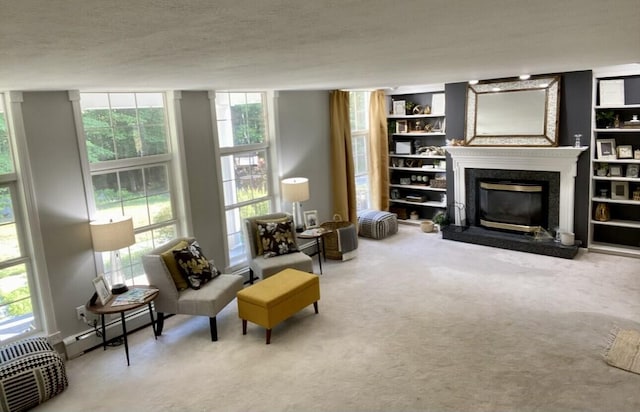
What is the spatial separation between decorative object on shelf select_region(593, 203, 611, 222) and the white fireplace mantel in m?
0.29

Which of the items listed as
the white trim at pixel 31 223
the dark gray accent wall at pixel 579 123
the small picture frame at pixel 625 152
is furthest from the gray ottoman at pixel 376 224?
the white trim at pixel 31 223

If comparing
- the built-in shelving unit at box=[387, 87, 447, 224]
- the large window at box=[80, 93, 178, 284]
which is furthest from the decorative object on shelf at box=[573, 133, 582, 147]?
the large window at box=[80, 93, 178, 284]

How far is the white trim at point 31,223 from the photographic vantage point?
3.77 metres

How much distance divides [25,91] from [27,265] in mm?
1453

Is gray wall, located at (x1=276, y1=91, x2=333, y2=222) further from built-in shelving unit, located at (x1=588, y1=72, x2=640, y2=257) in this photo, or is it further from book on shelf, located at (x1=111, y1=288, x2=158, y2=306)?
built-in shelving unit, located at (x1=588, y1=72, x2=640, y2=257)

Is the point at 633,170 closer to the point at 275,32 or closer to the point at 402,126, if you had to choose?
the point at 402,126

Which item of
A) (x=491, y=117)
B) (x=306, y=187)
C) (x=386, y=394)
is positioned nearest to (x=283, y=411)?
(x=386, y=394)

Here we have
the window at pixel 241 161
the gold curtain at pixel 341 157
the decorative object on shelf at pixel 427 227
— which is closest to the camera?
the window at pixel 241 161

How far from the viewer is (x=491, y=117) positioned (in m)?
6.68

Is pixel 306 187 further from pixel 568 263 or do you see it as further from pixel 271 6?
pixel 271 6

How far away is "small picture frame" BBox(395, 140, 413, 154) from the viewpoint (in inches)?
314

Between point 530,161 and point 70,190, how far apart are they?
5591 millimetres

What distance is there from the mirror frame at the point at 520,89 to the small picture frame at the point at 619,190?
0.88 m

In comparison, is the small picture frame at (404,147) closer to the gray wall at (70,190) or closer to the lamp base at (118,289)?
the gray wall at (70,190)
